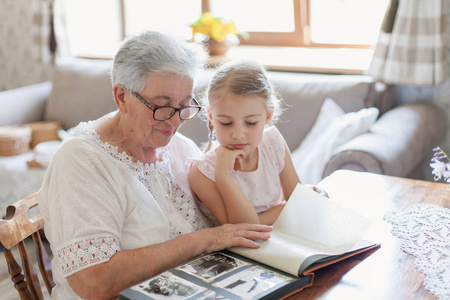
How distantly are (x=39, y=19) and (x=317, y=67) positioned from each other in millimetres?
2483

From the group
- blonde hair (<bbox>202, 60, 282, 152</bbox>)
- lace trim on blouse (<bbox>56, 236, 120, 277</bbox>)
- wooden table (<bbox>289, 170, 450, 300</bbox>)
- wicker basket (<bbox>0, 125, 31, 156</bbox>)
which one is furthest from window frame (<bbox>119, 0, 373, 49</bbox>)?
lace trim on blouse (<bbox>56, 236, 120, 277</bbox>)

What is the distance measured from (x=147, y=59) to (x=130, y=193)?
0.34 metres

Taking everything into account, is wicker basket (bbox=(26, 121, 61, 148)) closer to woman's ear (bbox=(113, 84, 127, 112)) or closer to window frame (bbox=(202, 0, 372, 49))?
window frame (bbox=(202, 0, 372, 49))

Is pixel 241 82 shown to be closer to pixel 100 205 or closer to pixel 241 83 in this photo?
pixel 241 83

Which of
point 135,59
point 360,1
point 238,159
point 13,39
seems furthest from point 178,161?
point 13,39

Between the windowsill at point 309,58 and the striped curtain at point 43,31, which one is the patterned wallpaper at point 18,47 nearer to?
the striped curtain at point 43,31

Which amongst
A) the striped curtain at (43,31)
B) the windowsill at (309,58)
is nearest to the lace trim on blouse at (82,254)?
the windowsill at (309,58)

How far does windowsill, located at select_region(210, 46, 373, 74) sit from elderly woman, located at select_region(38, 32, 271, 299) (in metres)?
1.85

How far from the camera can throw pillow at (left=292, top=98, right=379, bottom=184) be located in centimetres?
240

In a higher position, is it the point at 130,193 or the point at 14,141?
the point at 130,193

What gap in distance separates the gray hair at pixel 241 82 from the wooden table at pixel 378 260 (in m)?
0.39

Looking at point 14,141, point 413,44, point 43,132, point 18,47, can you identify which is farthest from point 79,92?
point 413,44

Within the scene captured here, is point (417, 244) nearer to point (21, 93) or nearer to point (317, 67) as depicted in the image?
point (317, 67)

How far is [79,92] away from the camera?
140 inches
